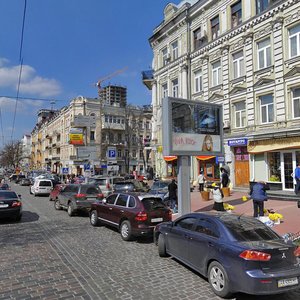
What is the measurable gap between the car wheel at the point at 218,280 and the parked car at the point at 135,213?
4206 mm

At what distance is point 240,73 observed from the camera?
78.5 feet

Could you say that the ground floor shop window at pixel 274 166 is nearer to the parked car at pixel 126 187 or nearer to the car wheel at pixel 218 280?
the parked car at pixel 126 187

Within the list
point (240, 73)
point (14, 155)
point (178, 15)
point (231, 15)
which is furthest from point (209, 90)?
point (14, 155)

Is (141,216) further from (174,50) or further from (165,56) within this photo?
(165,56)

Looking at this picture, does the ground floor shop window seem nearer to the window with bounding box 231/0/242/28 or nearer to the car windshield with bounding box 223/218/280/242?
the window with bounding box 231/0/242/28

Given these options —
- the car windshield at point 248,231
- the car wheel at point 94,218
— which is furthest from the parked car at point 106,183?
the car windshield at point 248,231

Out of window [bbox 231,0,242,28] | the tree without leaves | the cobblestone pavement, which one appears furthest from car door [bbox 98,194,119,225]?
the tree without leaves

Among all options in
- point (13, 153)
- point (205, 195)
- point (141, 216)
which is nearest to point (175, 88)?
point (205, 195)

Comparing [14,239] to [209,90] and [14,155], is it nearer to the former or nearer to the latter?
[209,90]

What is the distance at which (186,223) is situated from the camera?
766 cm

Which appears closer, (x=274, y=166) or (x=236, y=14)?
(x=274, y=166)

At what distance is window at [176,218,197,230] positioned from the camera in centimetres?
741

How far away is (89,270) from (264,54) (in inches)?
767

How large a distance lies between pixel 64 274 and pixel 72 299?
4.74 ft
